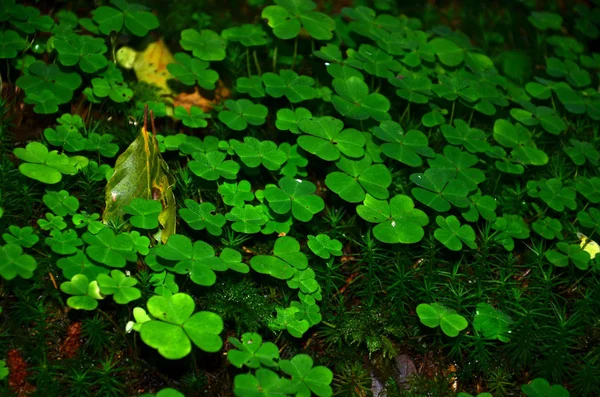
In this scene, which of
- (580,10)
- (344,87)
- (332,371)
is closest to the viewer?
(332,371)

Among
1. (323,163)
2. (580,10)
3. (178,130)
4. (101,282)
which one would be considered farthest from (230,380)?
(580,10)

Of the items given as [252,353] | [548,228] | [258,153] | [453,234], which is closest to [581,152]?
[548,228]

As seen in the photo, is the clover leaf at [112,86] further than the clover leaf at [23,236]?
Yes

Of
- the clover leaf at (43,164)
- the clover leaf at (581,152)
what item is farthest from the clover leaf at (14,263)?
the clover leaf at (581,152)

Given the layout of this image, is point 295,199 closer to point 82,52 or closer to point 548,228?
point 548,228

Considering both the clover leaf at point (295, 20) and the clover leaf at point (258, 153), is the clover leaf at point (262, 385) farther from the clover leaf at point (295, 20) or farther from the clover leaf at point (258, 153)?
the clover leaf at point (295, 20)

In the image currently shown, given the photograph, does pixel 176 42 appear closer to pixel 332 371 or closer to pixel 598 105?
pixel 332 371

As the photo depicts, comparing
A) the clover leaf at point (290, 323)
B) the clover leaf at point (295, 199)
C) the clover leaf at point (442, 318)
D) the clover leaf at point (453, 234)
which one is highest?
the clover leaf at point (295, 199)
